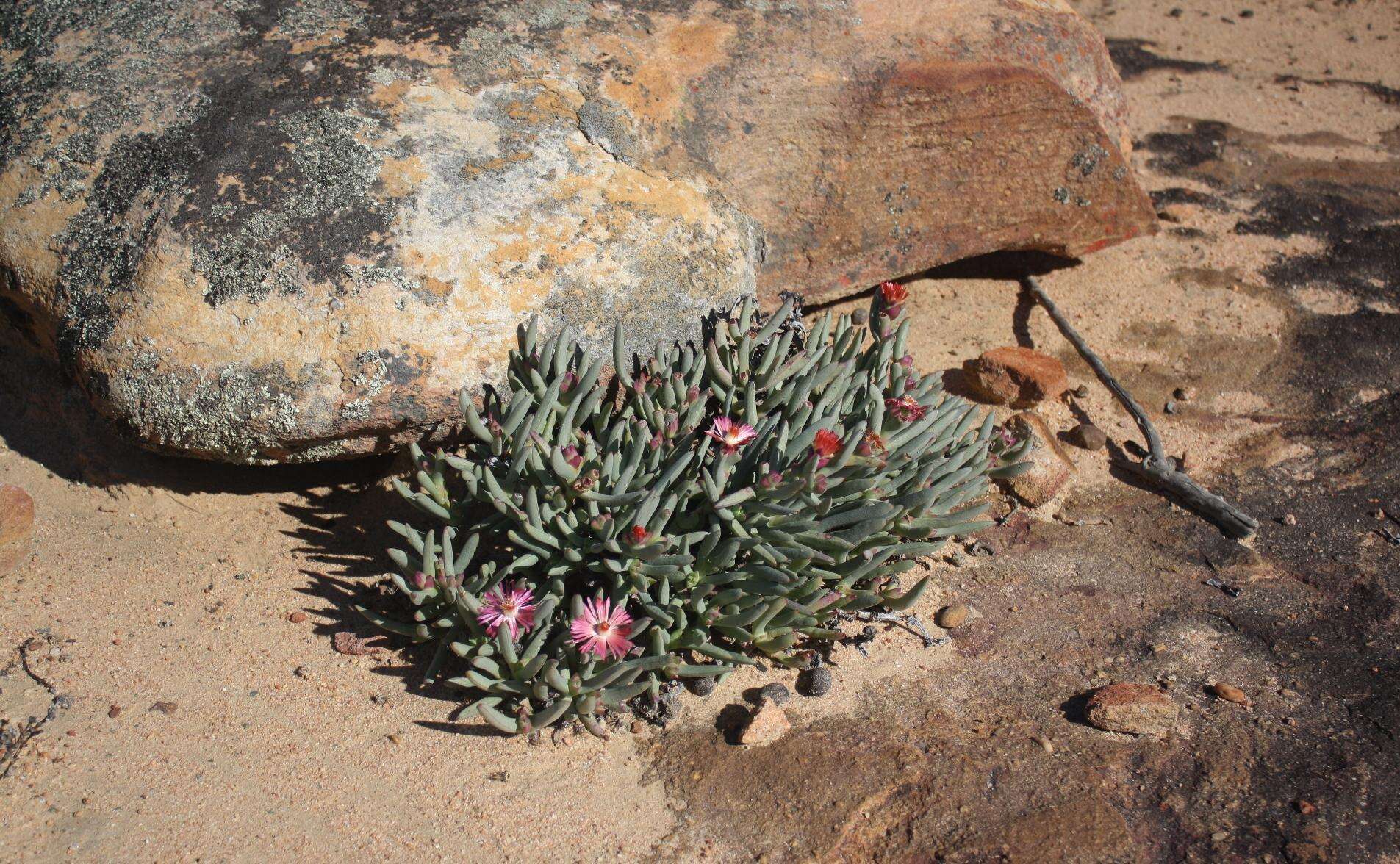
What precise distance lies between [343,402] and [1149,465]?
2900 mm

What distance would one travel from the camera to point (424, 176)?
350 cm

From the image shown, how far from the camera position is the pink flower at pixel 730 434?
123 inches

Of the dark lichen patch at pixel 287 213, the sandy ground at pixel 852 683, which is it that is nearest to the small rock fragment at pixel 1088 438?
the sandy ground at pixel 852 683

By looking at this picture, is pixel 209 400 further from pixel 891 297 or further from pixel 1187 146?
Answer: pixel 1187 146

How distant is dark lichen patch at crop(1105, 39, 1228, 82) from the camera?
724 cm

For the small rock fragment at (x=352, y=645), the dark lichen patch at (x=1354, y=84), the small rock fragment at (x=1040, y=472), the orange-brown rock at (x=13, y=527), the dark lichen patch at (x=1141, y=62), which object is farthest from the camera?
the dark lichen patch at (x=1141, y=62)

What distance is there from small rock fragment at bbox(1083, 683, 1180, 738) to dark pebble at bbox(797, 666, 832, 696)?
742 millimetres

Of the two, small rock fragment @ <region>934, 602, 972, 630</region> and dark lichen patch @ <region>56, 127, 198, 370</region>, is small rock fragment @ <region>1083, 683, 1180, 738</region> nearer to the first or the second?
small rock fragment @ <region>934, 602, 972, 630</region>

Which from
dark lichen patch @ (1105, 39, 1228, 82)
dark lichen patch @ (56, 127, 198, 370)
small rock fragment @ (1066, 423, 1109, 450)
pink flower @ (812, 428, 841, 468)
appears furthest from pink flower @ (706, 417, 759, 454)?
dark lichen patch @ (1105, 39, 1228, 82)

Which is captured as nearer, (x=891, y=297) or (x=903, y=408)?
(x=903, y=408)

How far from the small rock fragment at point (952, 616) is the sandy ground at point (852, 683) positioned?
0.19 feet

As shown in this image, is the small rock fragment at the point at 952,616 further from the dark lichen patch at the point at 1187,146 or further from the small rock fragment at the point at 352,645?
the dark lichen patch at the point at 1187,146

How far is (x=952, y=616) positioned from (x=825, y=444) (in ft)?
2.82

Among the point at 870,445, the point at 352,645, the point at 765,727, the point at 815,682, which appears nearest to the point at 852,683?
the point at 815,682
